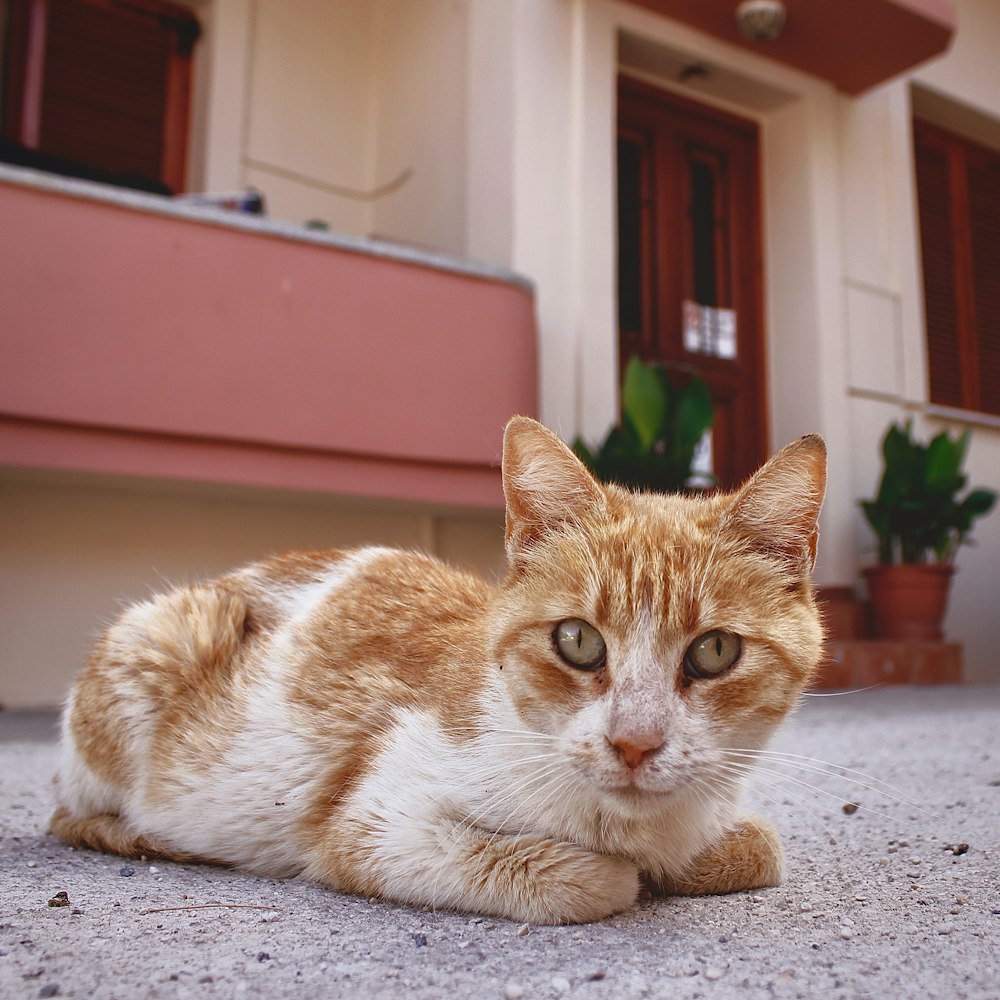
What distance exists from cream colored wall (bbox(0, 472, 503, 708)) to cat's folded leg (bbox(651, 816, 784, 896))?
12.6ft

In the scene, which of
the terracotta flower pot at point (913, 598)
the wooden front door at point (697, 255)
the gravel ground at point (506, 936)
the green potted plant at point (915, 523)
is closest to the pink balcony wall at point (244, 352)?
the wooden front door at point (697, 255)

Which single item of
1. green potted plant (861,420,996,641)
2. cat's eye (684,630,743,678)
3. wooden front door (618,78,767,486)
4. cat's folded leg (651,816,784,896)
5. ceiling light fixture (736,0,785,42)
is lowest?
cat's folded leg (651,816,784,896)

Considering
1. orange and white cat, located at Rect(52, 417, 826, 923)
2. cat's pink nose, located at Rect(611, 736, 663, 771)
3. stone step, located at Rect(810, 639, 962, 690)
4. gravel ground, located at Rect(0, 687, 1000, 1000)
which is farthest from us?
stone step, located at Rect(810, 639, 962, 690)

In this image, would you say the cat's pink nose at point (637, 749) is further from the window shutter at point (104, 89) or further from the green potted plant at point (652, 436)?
the window shutter at point (104, 89)

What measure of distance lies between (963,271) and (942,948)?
8.19m

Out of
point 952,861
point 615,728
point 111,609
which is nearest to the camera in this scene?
point 615,728

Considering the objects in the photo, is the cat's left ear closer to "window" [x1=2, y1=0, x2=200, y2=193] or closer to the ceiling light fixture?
"window" [x1=2, y1=0, x2=200, y2=193]

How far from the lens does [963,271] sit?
842 centimetres

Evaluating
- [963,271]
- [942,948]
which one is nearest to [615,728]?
[942,948]

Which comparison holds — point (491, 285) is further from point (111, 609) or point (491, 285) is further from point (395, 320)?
point (111, 609)

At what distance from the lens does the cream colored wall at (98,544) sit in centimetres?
521

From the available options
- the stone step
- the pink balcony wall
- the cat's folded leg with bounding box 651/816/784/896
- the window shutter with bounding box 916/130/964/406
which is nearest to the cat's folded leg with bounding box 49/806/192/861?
the cat's folded leg with bounding box 651/816/784/896

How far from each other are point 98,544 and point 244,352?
1618 mm

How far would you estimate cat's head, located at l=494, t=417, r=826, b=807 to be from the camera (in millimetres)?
1446
